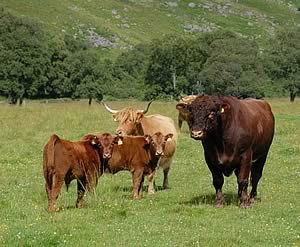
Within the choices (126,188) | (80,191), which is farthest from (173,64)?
(80,191)

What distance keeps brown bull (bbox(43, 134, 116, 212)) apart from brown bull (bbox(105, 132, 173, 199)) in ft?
2.87

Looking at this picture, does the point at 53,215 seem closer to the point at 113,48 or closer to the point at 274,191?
the point at 274,191

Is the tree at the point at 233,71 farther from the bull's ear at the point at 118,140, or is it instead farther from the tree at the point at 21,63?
the bull's ear at the point at 118,140

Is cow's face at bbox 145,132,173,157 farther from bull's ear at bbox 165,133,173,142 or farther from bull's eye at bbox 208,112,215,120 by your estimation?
bull's eye at bbox 208,112,215,120

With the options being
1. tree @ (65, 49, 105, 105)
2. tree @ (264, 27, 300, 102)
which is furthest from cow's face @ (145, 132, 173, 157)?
tree @ (264, 27, 300, 102)

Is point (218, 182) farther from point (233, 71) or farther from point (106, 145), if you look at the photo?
point (233, 71)

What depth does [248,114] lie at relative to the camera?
1248 centimetres

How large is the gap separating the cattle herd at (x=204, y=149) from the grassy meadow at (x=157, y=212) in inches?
18.5

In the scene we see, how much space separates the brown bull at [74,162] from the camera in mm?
11312

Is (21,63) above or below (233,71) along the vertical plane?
below

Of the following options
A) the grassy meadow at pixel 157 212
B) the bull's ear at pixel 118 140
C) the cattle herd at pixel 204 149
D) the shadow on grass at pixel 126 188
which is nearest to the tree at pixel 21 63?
the grassy meadow at pixel 157 212

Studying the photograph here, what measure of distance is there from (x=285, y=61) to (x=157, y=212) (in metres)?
65.1

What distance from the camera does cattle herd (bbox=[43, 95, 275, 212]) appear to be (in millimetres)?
11453

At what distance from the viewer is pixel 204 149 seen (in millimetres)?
12211
